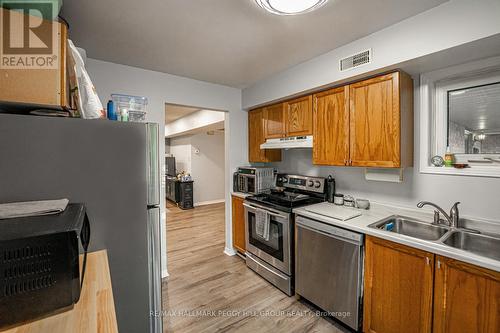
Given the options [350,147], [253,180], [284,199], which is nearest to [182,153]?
[253,180]

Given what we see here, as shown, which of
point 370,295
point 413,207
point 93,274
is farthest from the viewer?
point 413,207

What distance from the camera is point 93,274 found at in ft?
2.96

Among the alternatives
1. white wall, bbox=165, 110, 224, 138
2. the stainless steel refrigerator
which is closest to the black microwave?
the stainless steel refrigerator

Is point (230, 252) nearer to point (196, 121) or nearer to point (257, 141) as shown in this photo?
point (257, 141)

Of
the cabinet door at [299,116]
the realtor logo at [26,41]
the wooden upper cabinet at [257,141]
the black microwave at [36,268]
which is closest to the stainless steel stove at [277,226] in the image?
the wooden upper cabinet at [257,141]

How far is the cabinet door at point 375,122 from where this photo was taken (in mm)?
1819

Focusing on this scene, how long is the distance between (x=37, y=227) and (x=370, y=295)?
81.5 inches

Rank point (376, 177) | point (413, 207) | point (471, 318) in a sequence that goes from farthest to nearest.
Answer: point (376, 177)
point (413, 207)
point (471, 318)

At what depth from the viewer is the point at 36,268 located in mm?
675

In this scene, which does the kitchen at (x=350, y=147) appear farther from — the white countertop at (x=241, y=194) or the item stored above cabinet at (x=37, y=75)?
the white countertop at (x=241, y=194)

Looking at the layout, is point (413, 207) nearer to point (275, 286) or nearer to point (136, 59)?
point (275, 286)

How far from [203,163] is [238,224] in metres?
4.23

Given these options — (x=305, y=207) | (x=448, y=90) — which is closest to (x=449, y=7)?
(x=448, y=90)

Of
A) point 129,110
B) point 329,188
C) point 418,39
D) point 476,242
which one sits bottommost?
point 476,242
